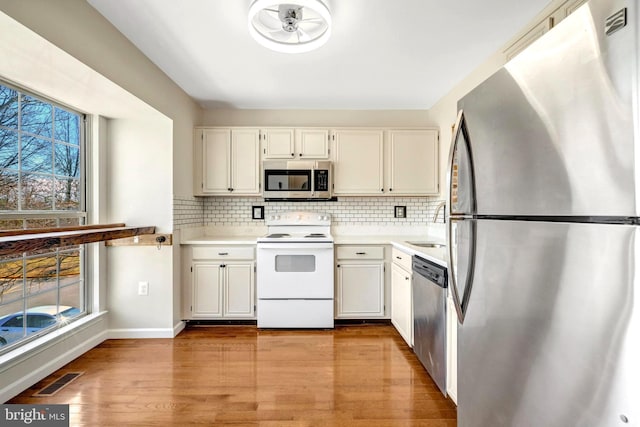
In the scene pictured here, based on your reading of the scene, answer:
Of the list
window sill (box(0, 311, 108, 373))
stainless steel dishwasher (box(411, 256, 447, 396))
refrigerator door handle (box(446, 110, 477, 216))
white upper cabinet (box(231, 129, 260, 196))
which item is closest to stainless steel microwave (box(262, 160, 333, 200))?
white upper cabinet (box(231, 129, 260, 196))

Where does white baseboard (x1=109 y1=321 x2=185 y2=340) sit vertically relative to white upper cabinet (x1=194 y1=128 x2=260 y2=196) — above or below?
below

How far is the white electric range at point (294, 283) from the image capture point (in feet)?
9.90

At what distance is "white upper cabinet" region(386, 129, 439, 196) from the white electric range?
1100 mm

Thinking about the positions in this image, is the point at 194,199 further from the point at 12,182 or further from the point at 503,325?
the point at 503,325

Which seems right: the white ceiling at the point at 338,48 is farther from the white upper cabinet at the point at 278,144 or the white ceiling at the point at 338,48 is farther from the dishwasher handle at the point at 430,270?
the dishwasher handle at the point at 430,270

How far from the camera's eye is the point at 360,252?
10.3 ft

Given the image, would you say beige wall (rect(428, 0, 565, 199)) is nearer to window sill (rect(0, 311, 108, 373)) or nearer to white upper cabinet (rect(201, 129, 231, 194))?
white upper cabinet (rect(201, 129, 231, 194))

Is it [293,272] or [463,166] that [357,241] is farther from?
[463,166]

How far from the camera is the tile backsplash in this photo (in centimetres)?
359

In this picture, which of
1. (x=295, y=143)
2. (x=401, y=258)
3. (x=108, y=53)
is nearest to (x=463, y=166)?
(x=401, y=258)

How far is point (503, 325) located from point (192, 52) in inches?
102

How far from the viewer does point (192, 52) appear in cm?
228

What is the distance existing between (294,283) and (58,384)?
1892 millimetres

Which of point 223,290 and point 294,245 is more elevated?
point 294,245
